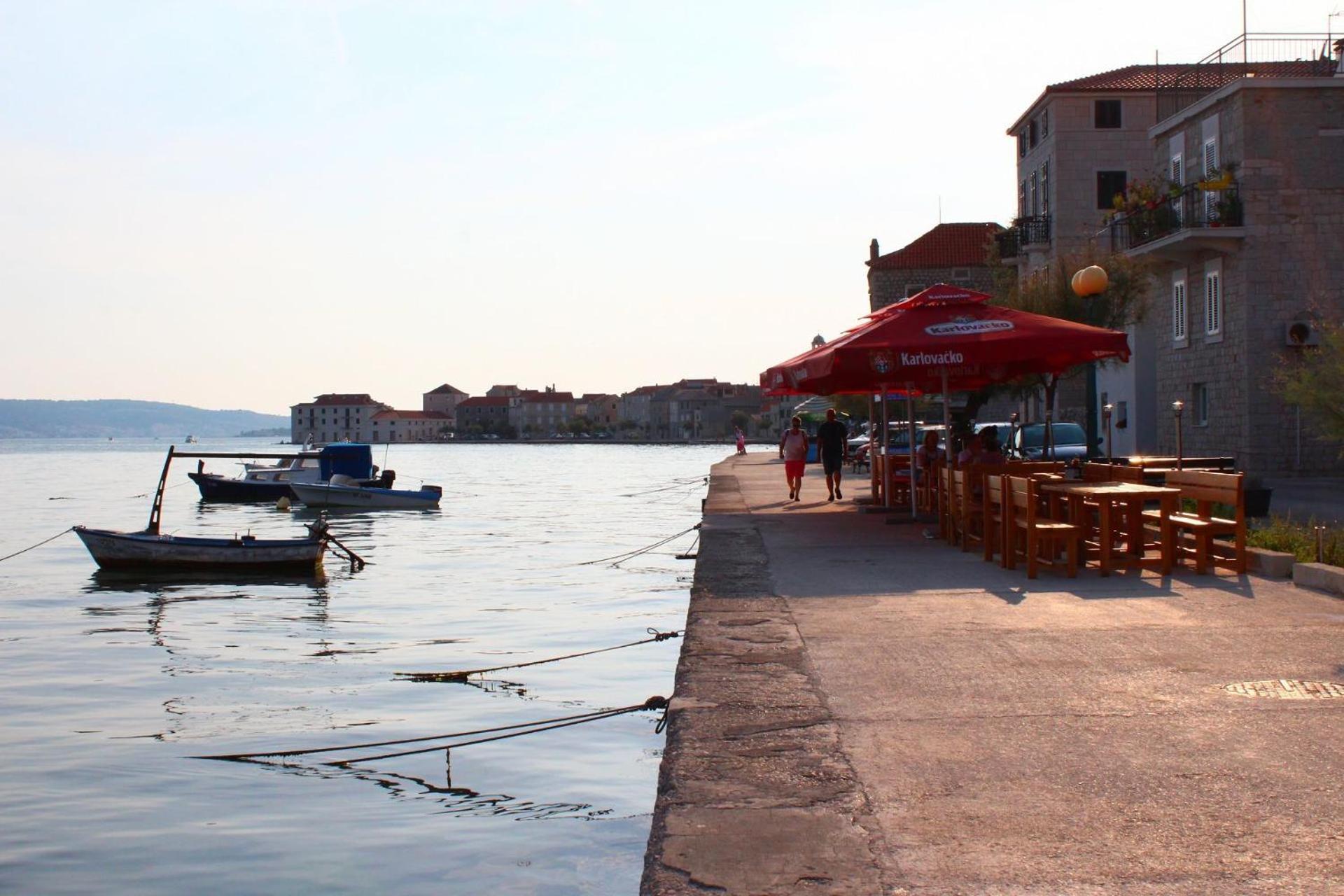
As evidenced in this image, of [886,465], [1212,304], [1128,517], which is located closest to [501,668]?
[1128,517]

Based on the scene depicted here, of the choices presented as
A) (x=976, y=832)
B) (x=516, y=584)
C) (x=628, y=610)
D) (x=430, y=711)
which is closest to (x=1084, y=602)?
(x=430, y=711)

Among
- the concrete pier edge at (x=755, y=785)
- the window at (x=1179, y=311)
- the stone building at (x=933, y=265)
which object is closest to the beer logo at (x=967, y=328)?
the concrete pier edge at (x=755, y=785)

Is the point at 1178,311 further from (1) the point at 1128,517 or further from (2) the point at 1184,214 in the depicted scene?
(1) the point at 1128,517

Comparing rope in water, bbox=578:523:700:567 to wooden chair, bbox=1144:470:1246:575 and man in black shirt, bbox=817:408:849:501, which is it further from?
wooden chair, bbox=1144:470:1246:575

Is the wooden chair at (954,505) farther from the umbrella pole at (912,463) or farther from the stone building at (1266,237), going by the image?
the stone building at (1266,237)

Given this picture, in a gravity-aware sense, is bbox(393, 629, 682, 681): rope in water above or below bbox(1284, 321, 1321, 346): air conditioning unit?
below

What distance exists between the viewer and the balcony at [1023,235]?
49.3 metres

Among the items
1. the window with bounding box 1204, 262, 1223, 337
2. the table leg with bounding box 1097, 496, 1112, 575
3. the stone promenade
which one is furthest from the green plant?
the window with bounding box 1204, 262, 1223, 337

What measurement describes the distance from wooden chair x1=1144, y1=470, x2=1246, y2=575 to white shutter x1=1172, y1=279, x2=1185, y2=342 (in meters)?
23.7

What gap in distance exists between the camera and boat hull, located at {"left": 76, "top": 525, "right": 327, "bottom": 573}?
2347 cm

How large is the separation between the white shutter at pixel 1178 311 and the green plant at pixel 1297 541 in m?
21.1

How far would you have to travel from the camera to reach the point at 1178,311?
3466 cm

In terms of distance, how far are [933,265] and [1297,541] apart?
59198 millimetres

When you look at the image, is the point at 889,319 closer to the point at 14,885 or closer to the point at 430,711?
the point at 430,711
